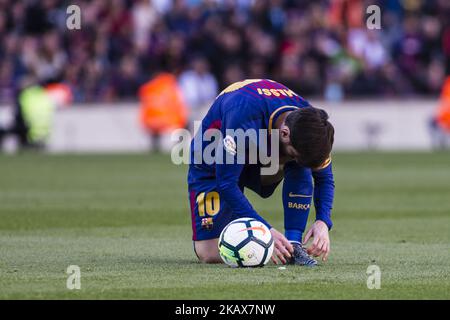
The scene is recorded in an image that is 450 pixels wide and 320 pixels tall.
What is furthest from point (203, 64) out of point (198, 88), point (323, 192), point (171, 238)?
point (323, 192)

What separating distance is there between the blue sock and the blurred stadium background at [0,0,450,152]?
18.3 m

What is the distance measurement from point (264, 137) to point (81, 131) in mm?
19546

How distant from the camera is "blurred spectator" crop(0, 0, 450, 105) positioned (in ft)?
91.5

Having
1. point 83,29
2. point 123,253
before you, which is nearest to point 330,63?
point 83,29

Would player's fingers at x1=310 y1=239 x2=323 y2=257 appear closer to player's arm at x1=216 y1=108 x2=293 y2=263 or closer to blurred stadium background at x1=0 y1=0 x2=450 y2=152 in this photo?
player's arm at x1=216 y1=108 x2=293 y2=263

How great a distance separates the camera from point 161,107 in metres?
27.1

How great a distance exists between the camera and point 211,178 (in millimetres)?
9227

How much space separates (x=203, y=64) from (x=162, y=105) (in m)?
1.47

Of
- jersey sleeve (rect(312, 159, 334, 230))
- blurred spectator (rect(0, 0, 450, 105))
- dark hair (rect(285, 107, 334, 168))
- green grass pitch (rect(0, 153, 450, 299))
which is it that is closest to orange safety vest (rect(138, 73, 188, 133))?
blurred spectator (rect(0, 0, 450, 105))

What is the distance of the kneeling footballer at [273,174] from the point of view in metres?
7.99

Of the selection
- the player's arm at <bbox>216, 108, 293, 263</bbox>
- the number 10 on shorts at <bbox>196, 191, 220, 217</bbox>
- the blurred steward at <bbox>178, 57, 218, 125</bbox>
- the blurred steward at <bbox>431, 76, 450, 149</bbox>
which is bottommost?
the blurred steward at <bbox>431, 76, 450, 149</bbox>
